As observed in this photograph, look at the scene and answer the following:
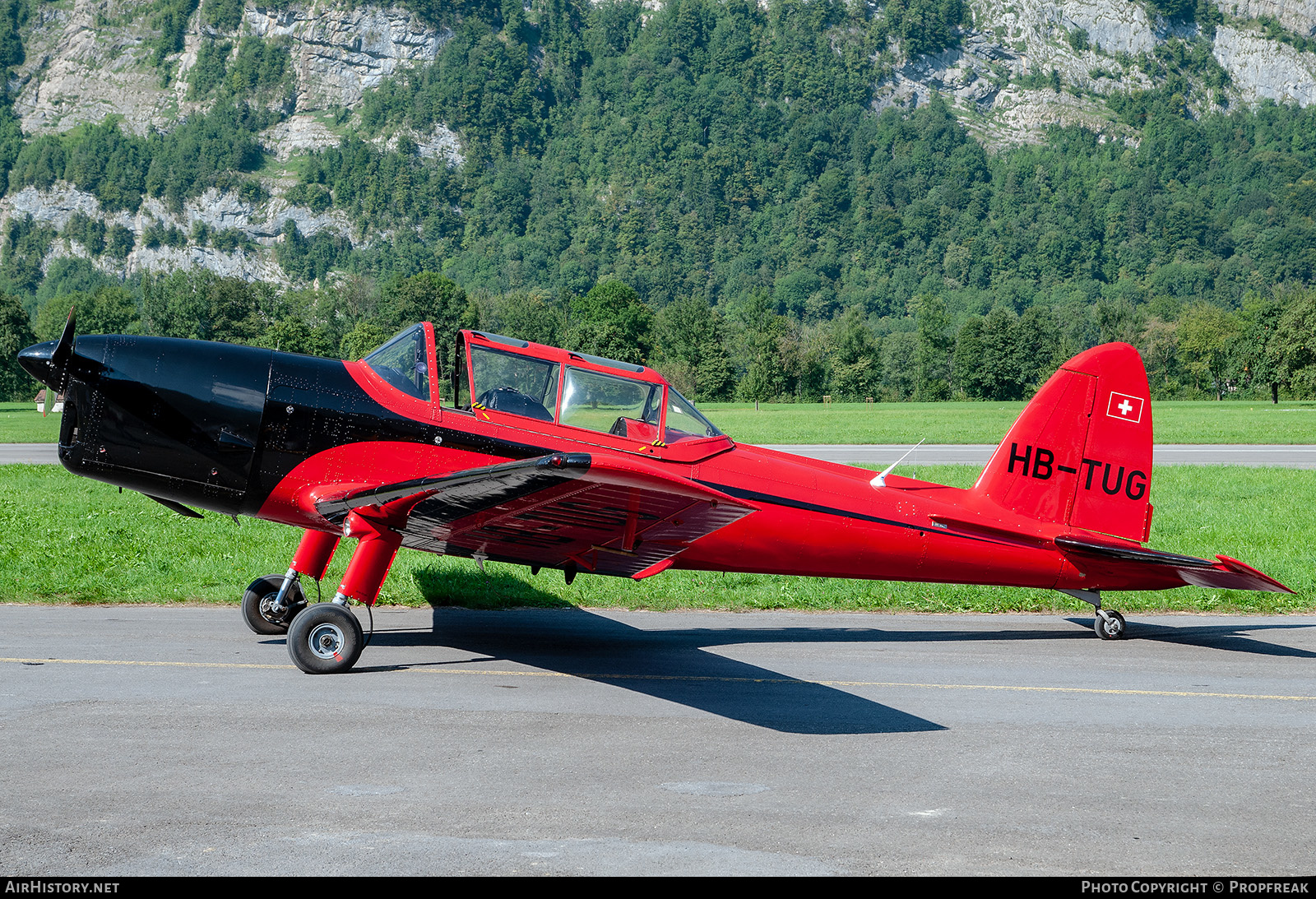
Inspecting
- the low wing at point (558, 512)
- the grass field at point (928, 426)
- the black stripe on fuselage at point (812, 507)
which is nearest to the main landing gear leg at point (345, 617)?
the low wing at point (558, 512)

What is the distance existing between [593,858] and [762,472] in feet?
15.0

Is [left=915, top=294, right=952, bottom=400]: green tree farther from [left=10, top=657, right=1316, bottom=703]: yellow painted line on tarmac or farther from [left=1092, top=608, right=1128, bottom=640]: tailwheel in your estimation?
[left=10, top=657, right=1316, bottom=703]: yellow painted line on tarmac

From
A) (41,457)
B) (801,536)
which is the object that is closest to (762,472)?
(801,536)

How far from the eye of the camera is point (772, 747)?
6.36m

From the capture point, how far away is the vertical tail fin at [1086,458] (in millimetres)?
9406

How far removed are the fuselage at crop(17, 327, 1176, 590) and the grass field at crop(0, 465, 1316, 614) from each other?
85.6 inches

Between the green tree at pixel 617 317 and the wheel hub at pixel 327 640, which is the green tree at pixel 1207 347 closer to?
the green tree at pixel 617 317

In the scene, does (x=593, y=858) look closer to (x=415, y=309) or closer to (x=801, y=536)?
(x=801, y=536)

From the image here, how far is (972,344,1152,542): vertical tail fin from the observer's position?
941 cm

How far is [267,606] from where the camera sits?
916 centimetres

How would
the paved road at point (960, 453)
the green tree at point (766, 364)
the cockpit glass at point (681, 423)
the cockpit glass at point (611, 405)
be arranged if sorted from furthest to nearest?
the green tree at point (766, 364) → the paved road at point (960, 453) → the cockpit glass at point (681, 423) → the cockpit glass at point (611, 405)

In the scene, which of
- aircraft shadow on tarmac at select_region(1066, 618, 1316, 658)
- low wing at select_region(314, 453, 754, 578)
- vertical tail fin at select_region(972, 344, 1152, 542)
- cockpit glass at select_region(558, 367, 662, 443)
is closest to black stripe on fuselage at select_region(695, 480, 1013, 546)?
cockpit glass at select_region(558, 367, 662, 443)

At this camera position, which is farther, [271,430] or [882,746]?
[271,430]

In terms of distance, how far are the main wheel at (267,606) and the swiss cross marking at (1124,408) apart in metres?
6.90
